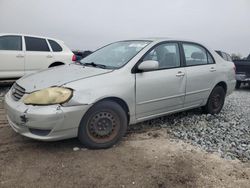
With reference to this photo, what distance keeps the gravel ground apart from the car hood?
4.14ft

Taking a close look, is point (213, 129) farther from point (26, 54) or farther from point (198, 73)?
point (26, 54)

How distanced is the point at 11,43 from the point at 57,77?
433 cm

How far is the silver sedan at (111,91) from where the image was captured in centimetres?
311

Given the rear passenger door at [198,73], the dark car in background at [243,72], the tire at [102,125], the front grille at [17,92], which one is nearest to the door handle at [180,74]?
the rear passenger door at [198,73]

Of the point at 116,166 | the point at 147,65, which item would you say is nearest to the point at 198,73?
the point at 147,65

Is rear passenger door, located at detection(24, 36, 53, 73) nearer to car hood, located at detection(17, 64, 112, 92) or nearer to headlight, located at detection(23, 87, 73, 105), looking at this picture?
car hood, located at detection(17, 64, 112, 92)

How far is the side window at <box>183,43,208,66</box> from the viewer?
15.4 ft

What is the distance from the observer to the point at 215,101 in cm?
534

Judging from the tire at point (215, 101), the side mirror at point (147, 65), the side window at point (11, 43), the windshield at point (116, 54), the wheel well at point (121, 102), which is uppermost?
the side window at point (11, 43)

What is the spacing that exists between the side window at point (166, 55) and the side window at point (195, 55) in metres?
0.25

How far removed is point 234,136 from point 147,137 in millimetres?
1439

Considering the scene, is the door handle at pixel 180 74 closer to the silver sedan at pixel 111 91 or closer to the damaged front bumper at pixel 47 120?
the silver sedan at pixel 111 91

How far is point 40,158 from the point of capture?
3.13m

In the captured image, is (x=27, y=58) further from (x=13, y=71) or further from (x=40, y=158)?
(x=40, y=158)
